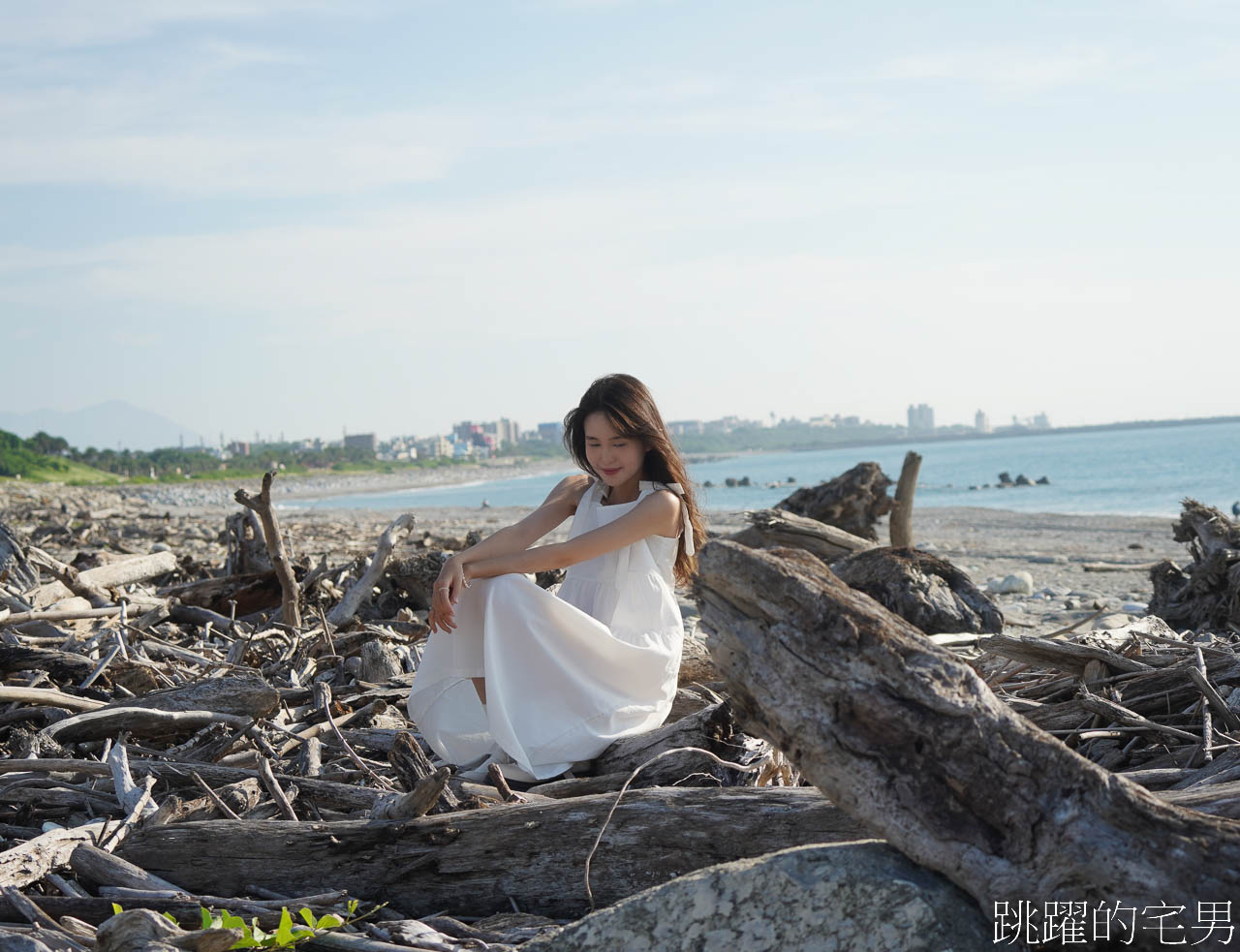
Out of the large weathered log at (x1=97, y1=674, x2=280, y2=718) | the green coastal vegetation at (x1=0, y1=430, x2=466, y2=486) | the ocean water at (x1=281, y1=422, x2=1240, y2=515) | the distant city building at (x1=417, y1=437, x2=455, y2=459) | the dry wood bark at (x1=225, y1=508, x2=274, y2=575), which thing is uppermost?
the distant city building at (x1=417, y1=437, x2=455, y2=459)

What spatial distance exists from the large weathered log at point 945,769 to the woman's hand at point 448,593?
7.08ft

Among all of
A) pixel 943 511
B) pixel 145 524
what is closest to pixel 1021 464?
pixel 943 511

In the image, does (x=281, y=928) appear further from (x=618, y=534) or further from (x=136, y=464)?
(x=136, y=464)

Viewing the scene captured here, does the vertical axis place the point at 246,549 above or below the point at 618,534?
below

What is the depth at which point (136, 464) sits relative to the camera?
90.4 meters

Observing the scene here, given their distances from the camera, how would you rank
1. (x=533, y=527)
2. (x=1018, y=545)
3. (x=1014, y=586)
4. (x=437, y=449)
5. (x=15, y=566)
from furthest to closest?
(x=437, y=449), (x=1018, y=545), (x=1014, y=586), (x=15, y=566), (x=533, y=527)

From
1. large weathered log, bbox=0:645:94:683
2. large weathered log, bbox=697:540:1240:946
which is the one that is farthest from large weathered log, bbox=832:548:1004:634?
large weathered log, bbox=697:540:1240:946

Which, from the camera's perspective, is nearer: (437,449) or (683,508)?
(683,508)

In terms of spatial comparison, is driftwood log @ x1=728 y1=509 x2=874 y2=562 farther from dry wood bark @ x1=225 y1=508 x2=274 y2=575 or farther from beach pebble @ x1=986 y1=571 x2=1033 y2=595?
dry wood bark @ x1=225 y1=508 x2=274 y2=575

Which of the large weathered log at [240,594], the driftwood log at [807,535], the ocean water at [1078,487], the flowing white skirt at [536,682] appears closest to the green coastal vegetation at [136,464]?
the ocean water at [1078,487]

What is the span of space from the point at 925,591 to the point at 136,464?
311 ft

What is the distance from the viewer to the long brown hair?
4.43 metres

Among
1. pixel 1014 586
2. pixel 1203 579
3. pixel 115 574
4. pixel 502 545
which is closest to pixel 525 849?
pixel 502 545

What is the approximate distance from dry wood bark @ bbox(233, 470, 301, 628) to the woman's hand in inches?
62.4
